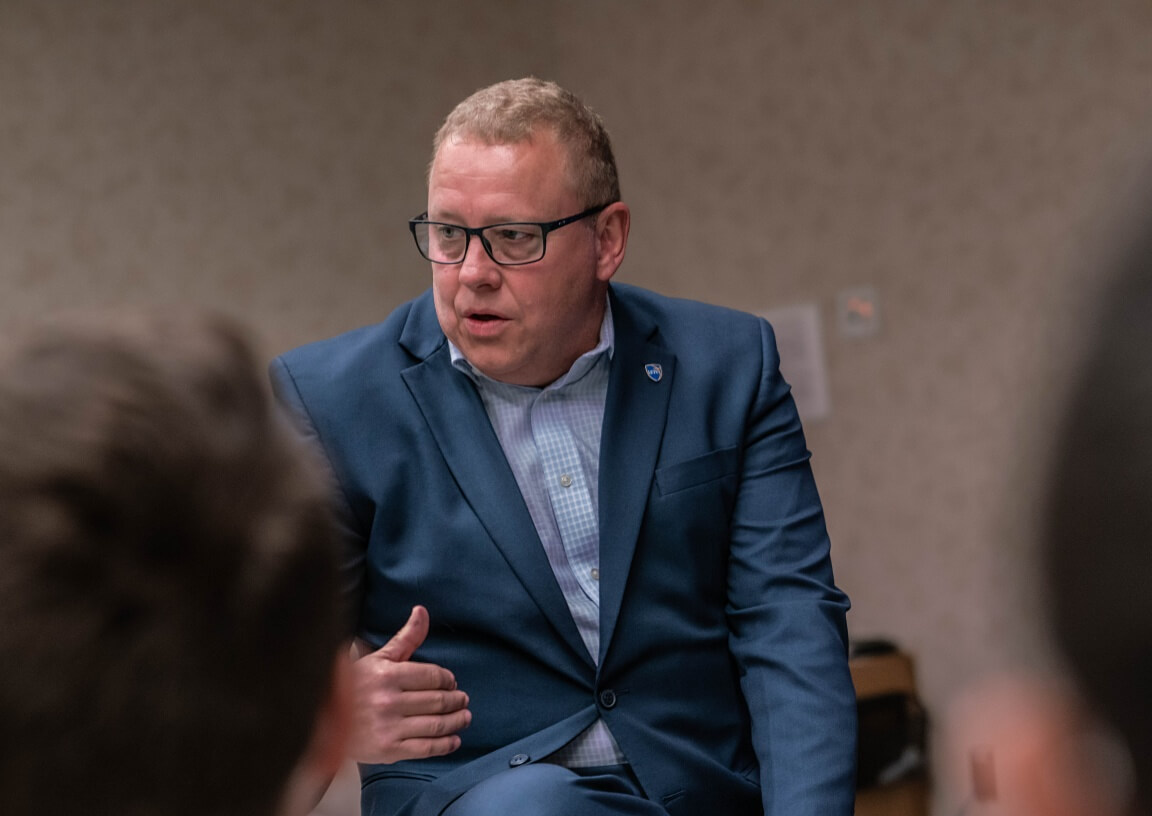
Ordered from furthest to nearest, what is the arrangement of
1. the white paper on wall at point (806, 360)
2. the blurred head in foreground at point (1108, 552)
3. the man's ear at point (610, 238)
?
the white paper on wall at point (806, 360) → the man's ear at point (610, 238) → the blurred head in foreground at point (1108, 552)

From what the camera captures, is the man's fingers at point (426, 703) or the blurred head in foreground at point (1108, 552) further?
the man's fingers at point (426, 703)

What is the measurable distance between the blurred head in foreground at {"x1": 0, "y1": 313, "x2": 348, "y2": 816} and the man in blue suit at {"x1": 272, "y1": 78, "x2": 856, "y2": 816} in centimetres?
110

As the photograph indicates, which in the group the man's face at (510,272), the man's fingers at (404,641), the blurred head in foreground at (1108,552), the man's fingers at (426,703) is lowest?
the man's fingers at (426,703)

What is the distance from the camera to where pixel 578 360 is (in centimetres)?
176

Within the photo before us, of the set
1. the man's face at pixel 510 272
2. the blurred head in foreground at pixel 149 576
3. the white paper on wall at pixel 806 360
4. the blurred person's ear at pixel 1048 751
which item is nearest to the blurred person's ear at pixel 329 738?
the blurred head in foreground at pixel 149 576

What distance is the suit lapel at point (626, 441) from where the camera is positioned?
5.33ft

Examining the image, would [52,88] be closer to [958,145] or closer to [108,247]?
[108,247]

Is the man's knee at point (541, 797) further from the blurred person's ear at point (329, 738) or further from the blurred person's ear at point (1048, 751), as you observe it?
the blurred person's ear at point (1048, 751)

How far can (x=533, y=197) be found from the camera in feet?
5.71

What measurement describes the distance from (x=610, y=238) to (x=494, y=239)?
23 centimetres

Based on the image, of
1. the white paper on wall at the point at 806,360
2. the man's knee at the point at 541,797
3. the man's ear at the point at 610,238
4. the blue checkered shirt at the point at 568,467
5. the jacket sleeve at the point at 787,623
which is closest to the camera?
the man's knee at the point at 541,797

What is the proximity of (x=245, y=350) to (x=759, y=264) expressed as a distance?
4.07m

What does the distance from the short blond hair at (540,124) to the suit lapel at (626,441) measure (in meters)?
0.20

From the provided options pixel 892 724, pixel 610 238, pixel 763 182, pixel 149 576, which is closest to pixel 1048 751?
pixel 149 576
